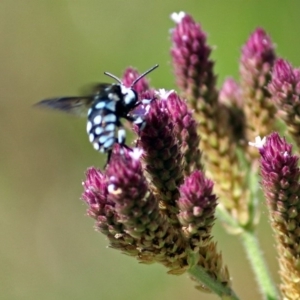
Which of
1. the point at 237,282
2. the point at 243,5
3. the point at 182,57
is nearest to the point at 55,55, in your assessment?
the point at 243,5

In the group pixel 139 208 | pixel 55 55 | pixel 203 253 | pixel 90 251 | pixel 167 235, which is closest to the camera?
pixel 139 208

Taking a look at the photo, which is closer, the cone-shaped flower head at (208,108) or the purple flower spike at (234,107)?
the cone-shaped flower head at (208,108)

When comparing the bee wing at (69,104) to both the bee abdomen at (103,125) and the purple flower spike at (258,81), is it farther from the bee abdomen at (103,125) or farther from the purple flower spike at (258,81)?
the purple flower spike at (258,81)

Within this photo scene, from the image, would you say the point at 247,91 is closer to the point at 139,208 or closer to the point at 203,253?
the point at 203,253

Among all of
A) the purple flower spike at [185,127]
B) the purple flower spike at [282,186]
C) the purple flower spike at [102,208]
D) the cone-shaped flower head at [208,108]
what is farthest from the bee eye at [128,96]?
the cone-shaped flower head at [208,108]

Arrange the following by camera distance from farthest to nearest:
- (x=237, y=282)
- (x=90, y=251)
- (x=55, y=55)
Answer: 1. (x=55, y=55)
2. (x=90, y=251)
3. (x=237, y=282)

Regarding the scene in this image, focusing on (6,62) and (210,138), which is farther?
(6,62)

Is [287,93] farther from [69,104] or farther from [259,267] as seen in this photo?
[69,104]
